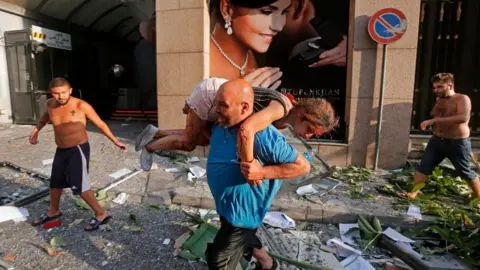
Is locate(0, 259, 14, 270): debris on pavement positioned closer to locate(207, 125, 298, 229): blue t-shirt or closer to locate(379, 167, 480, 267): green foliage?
locate(207, 125, 298, 229): blue t-shirt

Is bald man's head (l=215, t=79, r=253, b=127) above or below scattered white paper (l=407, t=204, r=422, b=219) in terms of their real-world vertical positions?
above

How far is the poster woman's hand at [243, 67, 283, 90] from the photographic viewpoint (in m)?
6.25

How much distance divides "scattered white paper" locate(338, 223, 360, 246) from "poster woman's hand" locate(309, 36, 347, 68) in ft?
11.2

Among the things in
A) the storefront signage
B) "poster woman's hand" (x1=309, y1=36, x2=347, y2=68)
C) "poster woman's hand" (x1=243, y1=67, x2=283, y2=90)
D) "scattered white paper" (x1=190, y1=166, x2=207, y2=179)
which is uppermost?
the storefront signage

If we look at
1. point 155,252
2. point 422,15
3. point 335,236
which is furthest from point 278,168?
point 422,15

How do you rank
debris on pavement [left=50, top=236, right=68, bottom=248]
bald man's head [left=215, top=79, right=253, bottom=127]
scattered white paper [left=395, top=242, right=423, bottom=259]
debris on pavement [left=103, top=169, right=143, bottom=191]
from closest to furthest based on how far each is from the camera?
1. bald man's head [left=215, top=79, right=253, bottom=127]
2. scattered white paper [left=395, top=242, right=423, bottom=259]
3. debris on pavement [left=50, top=236, right=68, bottom=248]
4. debris on pavement [left=103, top=169, right=143, bottom=191]

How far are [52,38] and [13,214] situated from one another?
28.0 ft

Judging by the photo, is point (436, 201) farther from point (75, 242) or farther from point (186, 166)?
point (75, 242)

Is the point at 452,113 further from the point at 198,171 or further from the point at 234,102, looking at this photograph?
the point at 198,171

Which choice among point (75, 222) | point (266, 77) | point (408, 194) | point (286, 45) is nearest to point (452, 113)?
point (408, 194)

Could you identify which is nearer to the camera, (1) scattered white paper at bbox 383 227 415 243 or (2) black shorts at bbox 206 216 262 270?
(2) black shorts at bbox 206 216 262 270

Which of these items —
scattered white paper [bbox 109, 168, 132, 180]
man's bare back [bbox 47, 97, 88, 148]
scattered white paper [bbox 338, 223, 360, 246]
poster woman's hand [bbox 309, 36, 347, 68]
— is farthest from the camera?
poster woman's hand [bbox 309, 36, 347, 68]

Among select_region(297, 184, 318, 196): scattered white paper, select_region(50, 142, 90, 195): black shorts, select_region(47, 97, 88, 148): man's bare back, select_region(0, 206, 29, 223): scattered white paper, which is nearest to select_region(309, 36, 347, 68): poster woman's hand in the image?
select_region(297, 184, 318, 196): scattered white paper

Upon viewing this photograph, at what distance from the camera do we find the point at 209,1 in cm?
607
